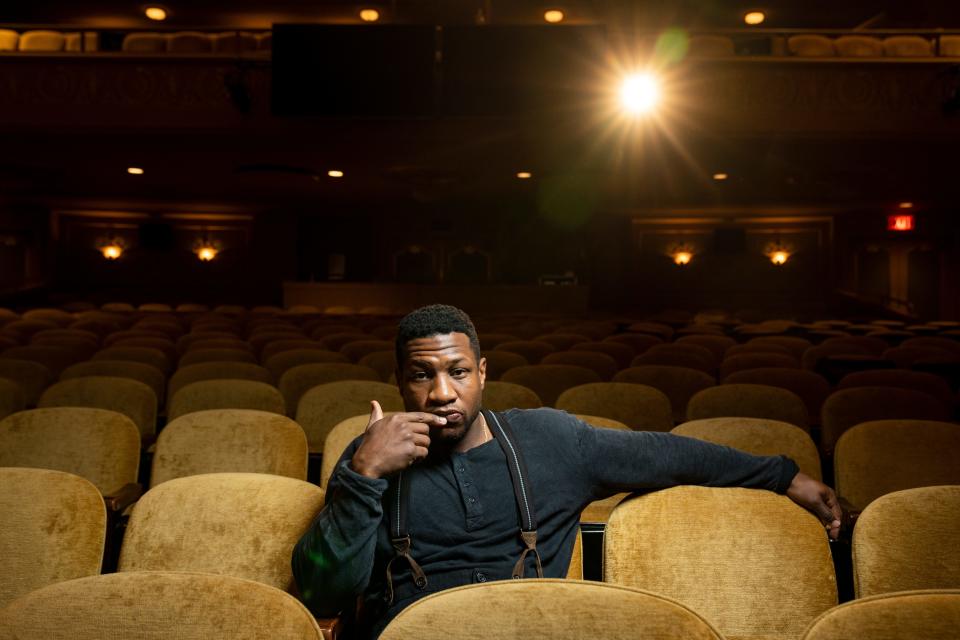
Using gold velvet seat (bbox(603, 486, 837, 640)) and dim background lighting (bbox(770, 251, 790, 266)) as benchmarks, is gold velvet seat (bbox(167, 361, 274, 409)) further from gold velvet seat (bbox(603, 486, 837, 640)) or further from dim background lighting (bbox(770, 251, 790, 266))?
dim background lighting (bbox(770, 251, 790, 266))

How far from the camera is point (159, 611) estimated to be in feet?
4.10

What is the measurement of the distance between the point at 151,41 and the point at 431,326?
10395 millimetres

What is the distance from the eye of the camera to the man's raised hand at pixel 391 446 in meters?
1.44

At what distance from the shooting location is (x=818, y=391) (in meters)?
4.34

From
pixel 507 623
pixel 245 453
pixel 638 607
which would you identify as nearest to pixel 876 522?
pixel 638 607

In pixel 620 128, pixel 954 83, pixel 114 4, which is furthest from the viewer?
pixel 114 4

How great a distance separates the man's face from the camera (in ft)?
5.22

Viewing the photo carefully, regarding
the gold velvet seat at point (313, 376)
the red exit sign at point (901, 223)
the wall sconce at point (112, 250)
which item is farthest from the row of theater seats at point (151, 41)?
the red exit sign at point (901, 223)

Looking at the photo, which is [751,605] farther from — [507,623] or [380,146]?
[380,146]

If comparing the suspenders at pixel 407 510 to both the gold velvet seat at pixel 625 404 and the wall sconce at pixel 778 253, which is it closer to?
the gold velvet seat at pixel 625 404

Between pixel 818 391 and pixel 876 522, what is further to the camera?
pixel 818 391

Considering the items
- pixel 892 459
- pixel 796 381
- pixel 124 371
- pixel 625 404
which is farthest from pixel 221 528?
pixel 796 381

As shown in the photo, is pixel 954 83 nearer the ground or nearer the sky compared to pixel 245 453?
nearer the sky

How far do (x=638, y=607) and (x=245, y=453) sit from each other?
6.72 feet
